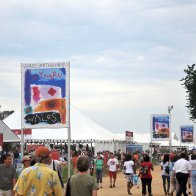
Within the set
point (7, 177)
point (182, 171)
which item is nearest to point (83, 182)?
point (7, 177)

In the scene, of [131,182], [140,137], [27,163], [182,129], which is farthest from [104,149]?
[140,137]

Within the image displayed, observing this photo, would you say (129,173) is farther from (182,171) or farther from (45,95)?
(45,95)

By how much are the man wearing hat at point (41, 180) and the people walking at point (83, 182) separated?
0.60m

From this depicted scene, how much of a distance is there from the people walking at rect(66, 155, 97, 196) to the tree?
40575 millimetres

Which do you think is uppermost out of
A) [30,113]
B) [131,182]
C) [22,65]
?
[22,65]

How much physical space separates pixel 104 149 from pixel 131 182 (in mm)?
24635

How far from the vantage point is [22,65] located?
50.0 ft

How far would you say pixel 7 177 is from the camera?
41.2ft

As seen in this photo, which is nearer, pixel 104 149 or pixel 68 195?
pixel 68 195

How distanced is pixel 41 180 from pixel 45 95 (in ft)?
23.2

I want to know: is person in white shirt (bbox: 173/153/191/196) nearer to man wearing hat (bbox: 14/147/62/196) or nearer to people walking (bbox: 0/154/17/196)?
people walking (bbox: 0/154/17/196)

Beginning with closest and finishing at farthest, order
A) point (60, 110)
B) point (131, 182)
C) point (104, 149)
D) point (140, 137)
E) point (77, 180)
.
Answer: point (77, 180)
point (60, 110)
point (131, 182)
point (104, 149)
point (140, 137)

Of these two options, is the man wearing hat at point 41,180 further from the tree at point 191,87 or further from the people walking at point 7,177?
the tree at point 191,87

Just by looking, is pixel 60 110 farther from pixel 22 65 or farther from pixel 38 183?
pixel 38 183
